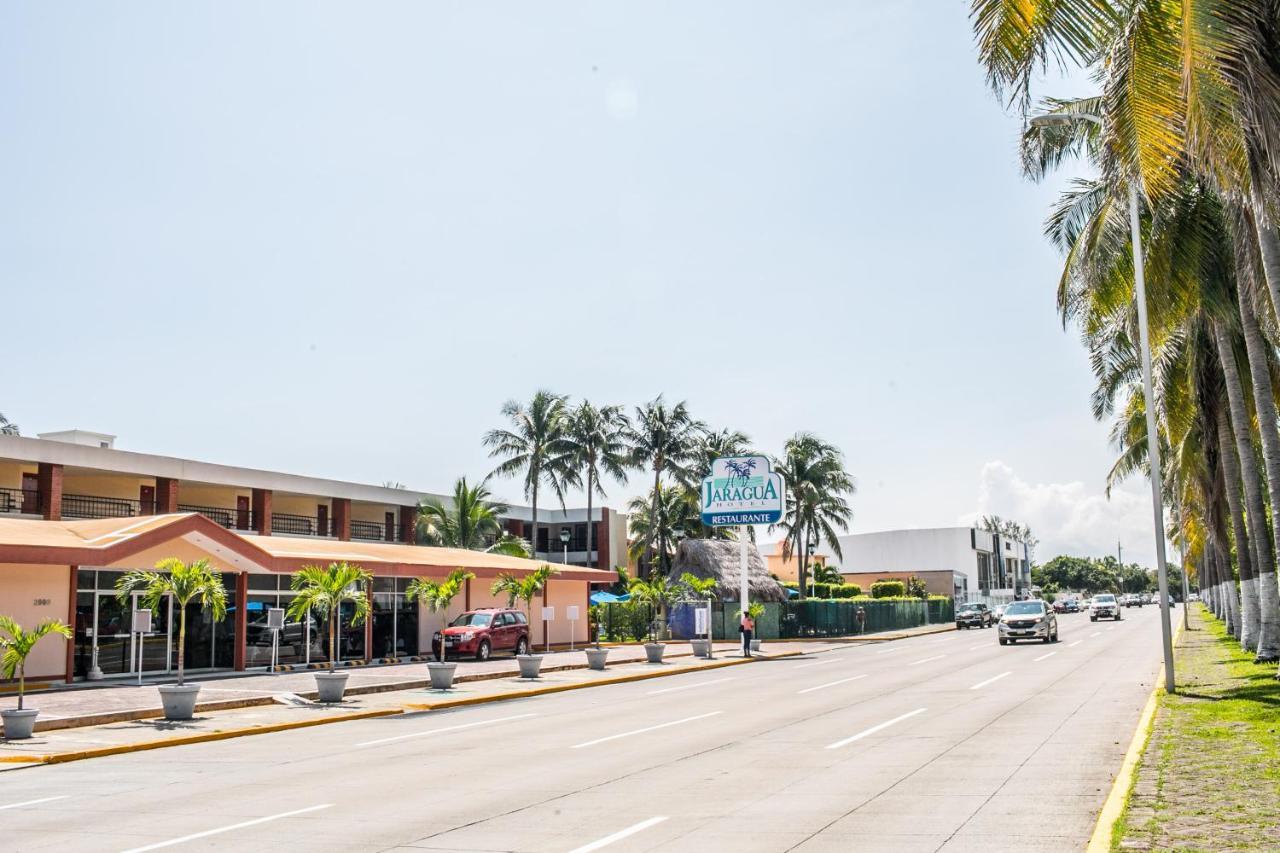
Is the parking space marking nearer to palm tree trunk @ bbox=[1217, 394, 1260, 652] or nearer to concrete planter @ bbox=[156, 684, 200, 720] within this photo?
concrete planter @ bbox=[156, 684, 200, 720]

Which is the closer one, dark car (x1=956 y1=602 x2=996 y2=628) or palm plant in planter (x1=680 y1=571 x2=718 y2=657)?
palm plant in planter (x1=680 y1=571 x2=718 y2=657)

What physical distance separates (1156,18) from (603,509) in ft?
209

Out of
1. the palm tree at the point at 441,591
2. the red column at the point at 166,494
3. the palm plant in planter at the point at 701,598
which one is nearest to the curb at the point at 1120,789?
the palm tree at the point at 441,591

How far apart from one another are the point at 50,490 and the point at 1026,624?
35.2 m

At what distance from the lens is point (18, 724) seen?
17312 mm

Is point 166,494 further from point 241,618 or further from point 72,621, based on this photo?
point 72,621

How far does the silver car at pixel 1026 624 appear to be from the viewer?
139 ft

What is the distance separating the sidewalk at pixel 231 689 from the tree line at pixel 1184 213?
17.9 m

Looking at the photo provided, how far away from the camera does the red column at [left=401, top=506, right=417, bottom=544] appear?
55656 mm

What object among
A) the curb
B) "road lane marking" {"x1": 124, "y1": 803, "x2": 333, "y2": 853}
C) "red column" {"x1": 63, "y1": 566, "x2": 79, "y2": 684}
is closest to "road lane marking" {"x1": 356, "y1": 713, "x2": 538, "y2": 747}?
"road lane marking" {"x1": 124, "y1": 803, "x2": 333, "y2": 853}

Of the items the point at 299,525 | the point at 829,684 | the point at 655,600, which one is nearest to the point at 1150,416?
the point at 829,684

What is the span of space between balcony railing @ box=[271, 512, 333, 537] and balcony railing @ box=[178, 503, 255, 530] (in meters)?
3.05

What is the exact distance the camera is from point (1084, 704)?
19.2 meters

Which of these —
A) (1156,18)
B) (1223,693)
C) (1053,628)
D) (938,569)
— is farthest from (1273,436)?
(938,569)
